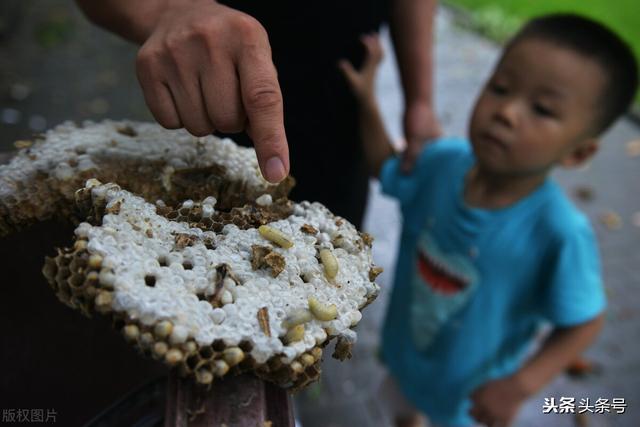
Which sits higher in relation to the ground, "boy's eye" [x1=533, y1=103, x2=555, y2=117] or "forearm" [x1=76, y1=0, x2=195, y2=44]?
"forearm" [x1=76, y1=0, x2=195, y2=44]

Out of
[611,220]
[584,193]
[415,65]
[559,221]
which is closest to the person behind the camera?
[559,221]

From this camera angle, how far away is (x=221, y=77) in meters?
0.72

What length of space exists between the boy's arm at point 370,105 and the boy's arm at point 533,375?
2.57 feet

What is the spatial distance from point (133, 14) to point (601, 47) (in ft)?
4.23

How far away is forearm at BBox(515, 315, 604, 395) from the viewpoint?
1.70 meters

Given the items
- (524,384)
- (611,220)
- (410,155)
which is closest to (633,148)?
(611,220)

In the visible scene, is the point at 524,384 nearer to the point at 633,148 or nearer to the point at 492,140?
the point at 492,140

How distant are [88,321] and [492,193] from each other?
1.23m

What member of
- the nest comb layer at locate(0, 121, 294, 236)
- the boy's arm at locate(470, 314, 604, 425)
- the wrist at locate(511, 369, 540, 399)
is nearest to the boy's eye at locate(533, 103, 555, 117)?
the boy's arm at locate(470, 314, 604, 425)

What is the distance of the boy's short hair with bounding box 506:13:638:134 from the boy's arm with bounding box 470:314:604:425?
0.62 meters

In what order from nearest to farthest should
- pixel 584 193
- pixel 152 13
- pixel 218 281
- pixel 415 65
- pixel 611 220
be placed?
pixel 218 281 < pixel 152 13 < pixel 415 65 < pixel 611 220 < pixel 584 193

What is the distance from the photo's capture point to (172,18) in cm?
80

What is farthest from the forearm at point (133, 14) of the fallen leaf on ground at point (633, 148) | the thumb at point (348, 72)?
the fallen leaf on ground at point (633, 148)

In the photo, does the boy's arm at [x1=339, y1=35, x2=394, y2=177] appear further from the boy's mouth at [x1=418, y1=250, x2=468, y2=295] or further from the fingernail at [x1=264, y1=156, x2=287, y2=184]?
the fingernail at [x1=264, y1=156, x2=287, y2=184]
